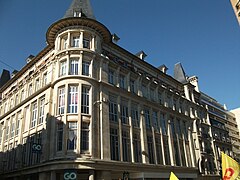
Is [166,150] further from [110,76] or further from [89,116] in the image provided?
[89,116]

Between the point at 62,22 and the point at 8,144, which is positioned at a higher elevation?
the point at 62,22

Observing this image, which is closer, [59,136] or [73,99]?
[59,136]

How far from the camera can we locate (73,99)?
2280 centimetres

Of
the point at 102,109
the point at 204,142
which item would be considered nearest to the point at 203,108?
the point at 204,142

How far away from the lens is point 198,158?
120 feet

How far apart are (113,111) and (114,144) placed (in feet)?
12.3

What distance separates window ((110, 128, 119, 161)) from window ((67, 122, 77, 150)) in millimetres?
4350

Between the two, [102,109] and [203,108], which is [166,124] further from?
[203,108]

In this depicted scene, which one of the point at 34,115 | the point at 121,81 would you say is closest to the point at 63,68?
the point at 34,115

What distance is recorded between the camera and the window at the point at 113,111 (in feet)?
82.2

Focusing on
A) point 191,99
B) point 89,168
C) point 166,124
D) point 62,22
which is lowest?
point 89,168

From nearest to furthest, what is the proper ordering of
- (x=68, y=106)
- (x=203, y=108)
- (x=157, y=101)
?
1. (x=68, y=106)
2. (x=157, y=101)
3. (x=203, y=108)

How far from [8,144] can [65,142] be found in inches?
599

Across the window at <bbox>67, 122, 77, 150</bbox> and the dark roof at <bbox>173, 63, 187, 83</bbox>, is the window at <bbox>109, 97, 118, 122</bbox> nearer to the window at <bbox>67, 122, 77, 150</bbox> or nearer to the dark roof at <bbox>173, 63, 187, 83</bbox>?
the window at <bbox>67, 122, 77, 150</bbox>
